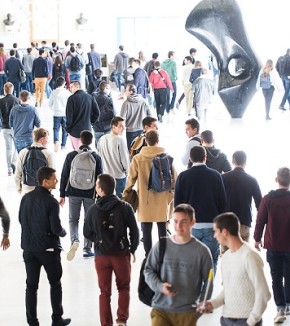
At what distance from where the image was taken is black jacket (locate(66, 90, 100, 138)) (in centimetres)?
1238

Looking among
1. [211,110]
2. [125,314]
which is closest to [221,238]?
[125,314]

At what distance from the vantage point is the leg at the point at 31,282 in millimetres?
6676

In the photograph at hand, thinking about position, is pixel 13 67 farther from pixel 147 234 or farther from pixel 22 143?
pixel 147 234

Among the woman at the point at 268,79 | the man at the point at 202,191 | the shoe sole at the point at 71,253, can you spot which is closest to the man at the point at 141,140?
the shoe sole at the point at 71,253

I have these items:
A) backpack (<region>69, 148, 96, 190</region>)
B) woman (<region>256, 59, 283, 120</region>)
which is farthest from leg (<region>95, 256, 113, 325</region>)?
woman (<region>256, 59, 283, 120</region>)

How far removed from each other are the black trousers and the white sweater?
6.11 feet

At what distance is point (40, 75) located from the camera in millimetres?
22641

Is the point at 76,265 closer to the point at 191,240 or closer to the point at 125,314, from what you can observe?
the point at 125,314

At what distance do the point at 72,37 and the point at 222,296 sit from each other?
30287 millimetres

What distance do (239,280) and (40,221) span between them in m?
2.08

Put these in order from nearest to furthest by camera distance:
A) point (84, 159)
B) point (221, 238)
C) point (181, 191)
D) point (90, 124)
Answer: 1. point (221, 238)
2. point (181, 191)
3. point (84, 159)
4. point (90, 124)

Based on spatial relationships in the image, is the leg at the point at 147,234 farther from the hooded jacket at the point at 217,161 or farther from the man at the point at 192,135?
the hooded jacket at the point at 217,161

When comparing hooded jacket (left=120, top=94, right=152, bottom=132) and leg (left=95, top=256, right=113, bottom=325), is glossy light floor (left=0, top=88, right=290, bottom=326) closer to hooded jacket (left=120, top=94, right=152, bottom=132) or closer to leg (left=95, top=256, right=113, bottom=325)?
leg (left=95, top=256, right=113, bottom=325)

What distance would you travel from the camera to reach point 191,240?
5246 millimetres
